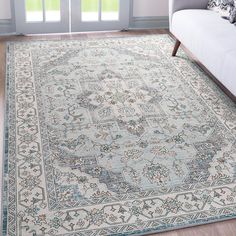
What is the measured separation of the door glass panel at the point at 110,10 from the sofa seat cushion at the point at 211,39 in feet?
2.59

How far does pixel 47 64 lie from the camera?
10.4 ft

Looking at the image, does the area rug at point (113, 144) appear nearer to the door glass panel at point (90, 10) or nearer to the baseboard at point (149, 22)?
the door glass panel at point (90, 10)

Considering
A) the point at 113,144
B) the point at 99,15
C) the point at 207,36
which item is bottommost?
the point at 113,144

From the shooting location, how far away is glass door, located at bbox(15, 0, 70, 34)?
12.0 ft

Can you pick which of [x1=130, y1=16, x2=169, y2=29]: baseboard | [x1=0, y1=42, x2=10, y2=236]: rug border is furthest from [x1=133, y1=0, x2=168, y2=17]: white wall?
[x1=0, y1=42, x2=10, y2=236]: rug border

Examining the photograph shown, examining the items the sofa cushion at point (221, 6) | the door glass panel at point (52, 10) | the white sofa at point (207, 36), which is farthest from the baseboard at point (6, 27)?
the sofa cushion at point (221, 6)

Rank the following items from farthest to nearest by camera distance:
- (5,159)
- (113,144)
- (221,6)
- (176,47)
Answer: (176,47), (221,6), (113,144), (5,159)

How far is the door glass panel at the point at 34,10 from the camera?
12.0 feet

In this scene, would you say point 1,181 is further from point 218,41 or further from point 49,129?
point 218,41

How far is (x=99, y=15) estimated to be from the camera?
3.86 meters

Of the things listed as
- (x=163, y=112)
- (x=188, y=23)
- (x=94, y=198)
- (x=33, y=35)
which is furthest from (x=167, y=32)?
(x=94, y=198)

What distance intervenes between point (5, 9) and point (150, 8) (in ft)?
4.42

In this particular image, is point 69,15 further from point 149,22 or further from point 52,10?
point 149,22

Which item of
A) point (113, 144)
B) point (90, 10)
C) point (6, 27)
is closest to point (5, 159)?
point (113, 144)
